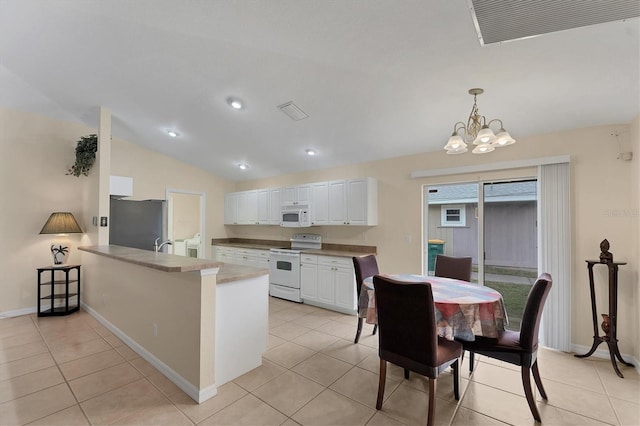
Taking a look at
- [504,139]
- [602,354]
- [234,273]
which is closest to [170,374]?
[234,273]

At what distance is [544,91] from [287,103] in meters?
2.49

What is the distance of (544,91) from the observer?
2.57 metres

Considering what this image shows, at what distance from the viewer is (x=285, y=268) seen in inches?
201

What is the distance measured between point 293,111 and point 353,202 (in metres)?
1.74

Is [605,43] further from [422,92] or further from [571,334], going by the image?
[571,334]

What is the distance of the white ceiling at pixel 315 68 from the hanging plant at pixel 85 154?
0.47m

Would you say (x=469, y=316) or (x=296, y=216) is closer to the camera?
(x=469, y=316)

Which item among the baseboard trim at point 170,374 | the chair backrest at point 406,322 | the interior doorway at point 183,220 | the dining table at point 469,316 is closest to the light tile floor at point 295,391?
the baseboard trim at point 170,374

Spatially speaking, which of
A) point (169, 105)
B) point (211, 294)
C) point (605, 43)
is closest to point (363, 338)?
point (211, 294)

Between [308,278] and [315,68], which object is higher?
[315,68]

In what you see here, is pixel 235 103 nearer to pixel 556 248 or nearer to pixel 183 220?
pixel 556 248

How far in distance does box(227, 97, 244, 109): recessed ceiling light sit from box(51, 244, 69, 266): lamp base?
3.53 metres

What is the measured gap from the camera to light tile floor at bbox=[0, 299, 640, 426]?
2.05 meters

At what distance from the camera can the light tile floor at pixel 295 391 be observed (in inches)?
80.6
